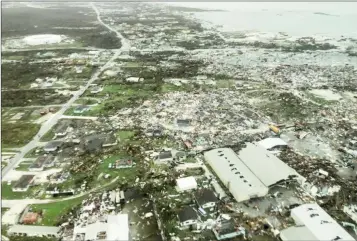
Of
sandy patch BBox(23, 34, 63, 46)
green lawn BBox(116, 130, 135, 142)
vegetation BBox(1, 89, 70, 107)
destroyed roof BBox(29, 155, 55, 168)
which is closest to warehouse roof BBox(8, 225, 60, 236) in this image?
destroyed roof BBox(29, 155, 55, 168)

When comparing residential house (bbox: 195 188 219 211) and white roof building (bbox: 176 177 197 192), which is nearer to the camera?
residential house (bbox: 195 188 219 211)

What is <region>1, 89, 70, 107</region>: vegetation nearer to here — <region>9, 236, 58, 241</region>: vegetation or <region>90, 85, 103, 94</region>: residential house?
<region>90, 85, 103, 94</region>: residential house

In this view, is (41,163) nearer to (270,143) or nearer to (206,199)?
(206,199)

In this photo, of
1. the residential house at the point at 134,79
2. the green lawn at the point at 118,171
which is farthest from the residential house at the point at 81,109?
the green lawn at the point at 118,171

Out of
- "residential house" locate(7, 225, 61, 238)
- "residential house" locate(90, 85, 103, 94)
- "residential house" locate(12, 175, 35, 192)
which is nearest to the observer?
"residential house" locate(7, 225, 61, 238)

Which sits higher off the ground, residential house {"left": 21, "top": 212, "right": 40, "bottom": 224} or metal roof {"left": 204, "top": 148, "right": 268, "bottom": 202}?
metal roof {"left": 204, "top": 148, "right": 268, "bottom": 202}

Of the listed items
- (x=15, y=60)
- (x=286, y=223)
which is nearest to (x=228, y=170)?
(x=286, y=223)

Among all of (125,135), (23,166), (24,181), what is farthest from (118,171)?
(23,166)

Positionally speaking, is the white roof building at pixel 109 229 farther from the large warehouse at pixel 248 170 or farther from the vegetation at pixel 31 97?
the vegetation at pixel 31 97

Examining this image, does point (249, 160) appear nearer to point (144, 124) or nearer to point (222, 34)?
point (144, 124)
